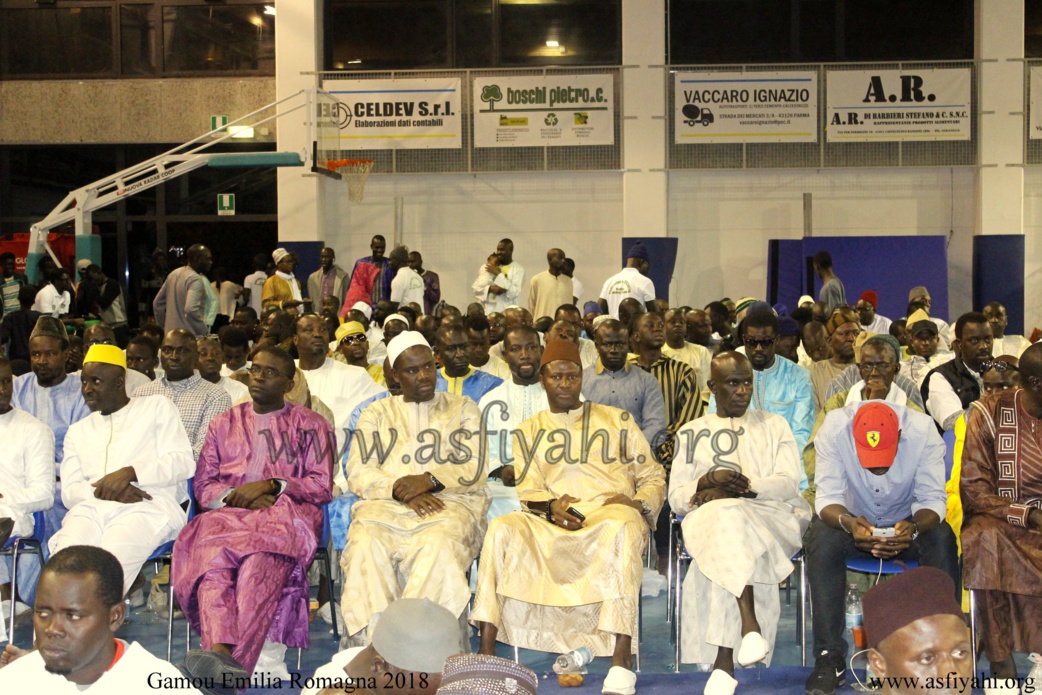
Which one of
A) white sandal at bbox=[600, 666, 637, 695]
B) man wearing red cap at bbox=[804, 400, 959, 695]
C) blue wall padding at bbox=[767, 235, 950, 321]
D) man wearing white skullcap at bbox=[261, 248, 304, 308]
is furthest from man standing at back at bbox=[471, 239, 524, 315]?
white sandal at bbox=[600, 666, 637, 695]

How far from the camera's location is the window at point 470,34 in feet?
53.0

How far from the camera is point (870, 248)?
575 inches

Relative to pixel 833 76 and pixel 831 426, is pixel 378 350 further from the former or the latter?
pixel 833 76

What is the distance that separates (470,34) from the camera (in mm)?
16266

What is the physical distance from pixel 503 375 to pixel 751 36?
10276 mm

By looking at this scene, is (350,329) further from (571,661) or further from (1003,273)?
(1003,273)

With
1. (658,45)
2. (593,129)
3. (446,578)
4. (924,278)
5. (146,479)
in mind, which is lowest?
(446,578)

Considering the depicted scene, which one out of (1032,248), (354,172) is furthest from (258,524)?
(1032,248)

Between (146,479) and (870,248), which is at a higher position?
(870,248)

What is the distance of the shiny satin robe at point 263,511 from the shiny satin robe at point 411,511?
0.70 feet

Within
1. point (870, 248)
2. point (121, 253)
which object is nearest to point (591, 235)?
point (870, 248)

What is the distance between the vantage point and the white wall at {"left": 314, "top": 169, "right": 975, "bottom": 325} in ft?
53.0

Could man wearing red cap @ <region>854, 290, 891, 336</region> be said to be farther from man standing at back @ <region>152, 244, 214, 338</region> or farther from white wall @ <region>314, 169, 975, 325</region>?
white wall @ <region>314, 169, 975, 325</region>

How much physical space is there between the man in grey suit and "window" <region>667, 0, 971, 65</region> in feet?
18.4
